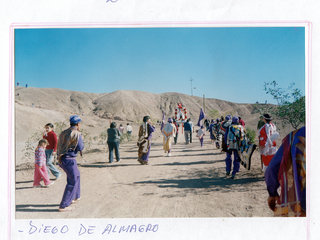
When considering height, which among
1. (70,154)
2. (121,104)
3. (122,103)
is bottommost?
(70,154)

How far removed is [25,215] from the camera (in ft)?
9.58

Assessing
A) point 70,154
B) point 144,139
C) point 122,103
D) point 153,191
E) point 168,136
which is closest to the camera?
point 70,154

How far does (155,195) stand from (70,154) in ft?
5.81

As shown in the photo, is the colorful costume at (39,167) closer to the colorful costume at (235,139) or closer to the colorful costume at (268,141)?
the colorful costume at (235,139)

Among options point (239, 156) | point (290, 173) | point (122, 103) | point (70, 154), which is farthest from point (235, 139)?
point (122, 103)

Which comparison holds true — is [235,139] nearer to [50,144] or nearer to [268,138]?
[268,138]

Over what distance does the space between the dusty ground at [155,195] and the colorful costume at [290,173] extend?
1.29 m

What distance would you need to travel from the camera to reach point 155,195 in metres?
3.64

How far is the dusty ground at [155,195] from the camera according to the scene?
3.02 meters

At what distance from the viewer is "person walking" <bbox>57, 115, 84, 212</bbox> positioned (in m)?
2.95

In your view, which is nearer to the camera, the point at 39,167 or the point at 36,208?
the point at 36,208

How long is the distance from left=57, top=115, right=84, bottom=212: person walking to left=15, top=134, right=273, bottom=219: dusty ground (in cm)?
23

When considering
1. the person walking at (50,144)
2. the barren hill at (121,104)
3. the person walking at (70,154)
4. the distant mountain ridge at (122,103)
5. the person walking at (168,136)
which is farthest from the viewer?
the distant mountain ridge at (122,103)

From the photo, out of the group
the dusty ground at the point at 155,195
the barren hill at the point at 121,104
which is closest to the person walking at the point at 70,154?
the dusty ground at the point at 155,195
